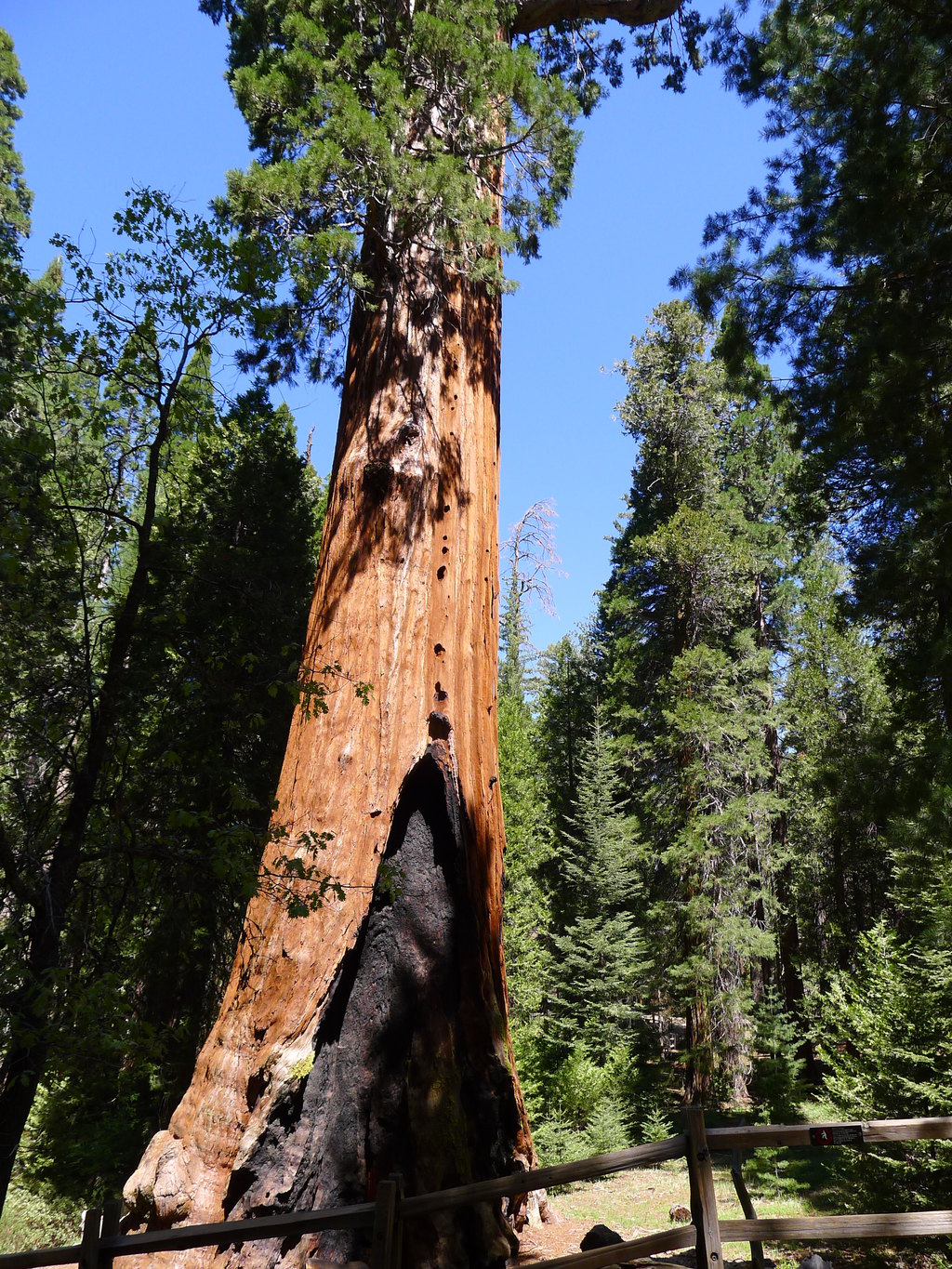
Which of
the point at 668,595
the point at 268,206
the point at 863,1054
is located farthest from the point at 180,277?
the point at 668,595

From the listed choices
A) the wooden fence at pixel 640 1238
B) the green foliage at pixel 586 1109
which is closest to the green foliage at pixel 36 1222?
the wooden fence at pixel 640 1238

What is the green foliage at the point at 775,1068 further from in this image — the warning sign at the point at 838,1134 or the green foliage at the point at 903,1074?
the warning sign at the point at 838,1134

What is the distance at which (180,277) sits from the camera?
3.87 meters

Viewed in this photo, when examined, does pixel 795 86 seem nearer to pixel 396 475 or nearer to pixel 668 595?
pixel 396 475

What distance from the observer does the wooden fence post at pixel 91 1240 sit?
266cm

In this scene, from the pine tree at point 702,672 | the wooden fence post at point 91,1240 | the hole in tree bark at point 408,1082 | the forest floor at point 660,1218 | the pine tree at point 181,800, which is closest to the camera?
the wooden fence post at point 91,1240

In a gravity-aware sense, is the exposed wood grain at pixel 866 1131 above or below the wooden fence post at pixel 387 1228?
above

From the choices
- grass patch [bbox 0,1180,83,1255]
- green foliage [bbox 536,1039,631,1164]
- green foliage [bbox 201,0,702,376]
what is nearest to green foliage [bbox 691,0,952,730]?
green foliage [bbox 201,0,702,376]

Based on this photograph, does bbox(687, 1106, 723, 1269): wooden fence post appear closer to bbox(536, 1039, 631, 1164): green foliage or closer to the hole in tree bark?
the hole in tree bark

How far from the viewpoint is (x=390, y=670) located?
4.55 m

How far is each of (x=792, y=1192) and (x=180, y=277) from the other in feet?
42.5

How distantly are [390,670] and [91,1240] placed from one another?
273 centimetres

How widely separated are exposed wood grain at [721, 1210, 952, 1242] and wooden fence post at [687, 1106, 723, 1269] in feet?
0.22

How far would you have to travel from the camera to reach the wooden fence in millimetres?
2691
